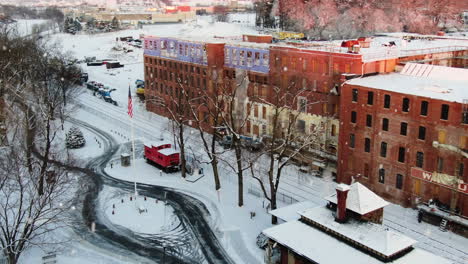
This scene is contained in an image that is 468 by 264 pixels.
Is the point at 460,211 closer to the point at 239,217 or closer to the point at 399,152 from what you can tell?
the point at 399,152

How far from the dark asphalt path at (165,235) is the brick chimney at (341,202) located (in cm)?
932

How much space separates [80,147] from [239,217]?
30.4 meters

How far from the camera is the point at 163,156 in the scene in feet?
180

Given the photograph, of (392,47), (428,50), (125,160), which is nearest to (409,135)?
(428,50)

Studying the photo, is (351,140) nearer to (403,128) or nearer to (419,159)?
(403,128)

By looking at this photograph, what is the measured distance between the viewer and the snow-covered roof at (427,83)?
42688 mm

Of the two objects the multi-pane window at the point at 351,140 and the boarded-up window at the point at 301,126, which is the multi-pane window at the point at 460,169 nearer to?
the multi-pane window at the point at 351,140

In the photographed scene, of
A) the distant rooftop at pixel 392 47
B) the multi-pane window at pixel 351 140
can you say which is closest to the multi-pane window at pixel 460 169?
the multi-pane window at pixel 351 140

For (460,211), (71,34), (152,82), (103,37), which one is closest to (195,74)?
(152,82)

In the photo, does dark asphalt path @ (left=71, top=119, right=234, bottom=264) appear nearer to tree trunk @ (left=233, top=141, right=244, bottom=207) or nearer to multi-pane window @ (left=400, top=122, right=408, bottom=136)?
tree trunk @ (left=233, top=141, right=244, bottom=207)

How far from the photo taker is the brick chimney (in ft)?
106

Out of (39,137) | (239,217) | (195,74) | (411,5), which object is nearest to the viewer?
(239,217)

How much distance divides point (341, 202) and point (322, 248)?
129 inches

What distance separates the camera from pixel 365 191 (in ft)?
109
